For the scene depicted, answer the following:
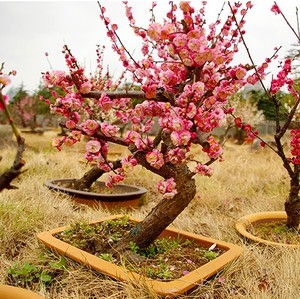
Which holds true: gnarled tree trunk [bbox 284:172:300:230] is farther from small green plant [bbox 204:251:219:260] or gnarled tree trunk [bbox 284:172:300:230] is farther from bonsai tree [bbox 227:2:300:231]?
small green plant [bbox 204:251:219:260]

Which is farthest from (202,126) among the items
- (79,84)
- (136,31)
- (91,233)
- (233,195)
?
(233,195)

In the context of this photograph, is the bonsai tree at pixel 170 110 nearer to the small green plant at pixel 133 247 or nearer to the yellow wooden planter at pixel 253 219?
the small green plant at pixel 133 247

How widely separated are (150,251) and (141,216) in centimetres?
96

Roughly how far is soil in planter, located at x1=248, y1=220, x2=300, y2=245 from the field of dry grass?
0.44ft

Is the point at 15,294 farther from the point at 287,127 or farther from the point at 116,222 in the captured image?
the point at 287,127

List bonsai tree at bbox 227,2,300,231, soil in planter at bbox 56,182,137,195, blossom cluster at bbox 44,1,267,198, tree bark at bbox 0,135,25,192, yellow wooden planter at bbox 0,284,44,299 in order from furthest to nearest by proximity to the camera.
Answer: soil in planter at bbox 56,182,137,195 < bonsai tree at bbox 227,2,300,231 < blossom cluster at bbox 44,1,267,198 < yellow wooden planter at bbox 0,284,44,299 < tree bark at bbox 0,135,25,192

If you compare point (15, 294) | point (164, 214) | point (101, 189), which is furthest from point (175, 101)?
point (101, 189)

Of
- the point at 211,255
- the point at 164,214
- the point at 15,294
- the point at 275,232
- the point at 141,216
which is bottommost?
the point at 275,232

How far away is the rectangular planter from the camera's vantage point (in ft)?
4.80

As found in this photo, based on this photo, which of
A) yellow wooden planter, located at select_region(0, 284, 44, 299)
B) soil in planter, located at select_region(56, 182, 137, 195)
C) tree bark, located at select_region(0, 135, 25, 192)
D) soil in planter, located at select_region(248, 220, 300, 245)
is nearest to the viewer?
tree bark, located at select_region(0, 135, 25, 192)

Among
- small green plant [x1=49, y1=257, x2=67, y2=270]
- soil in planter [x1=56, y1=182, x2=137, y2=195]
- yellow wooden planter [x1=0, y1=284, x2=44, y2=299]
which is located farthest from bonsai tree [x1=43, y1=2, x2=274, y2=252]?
soil in planter [x1=56, y1=182, x2=137, y2=195]

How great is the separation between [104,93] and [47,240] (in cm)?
76

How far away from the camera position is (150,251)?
186cm

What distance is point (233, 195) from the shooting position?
144 inches
